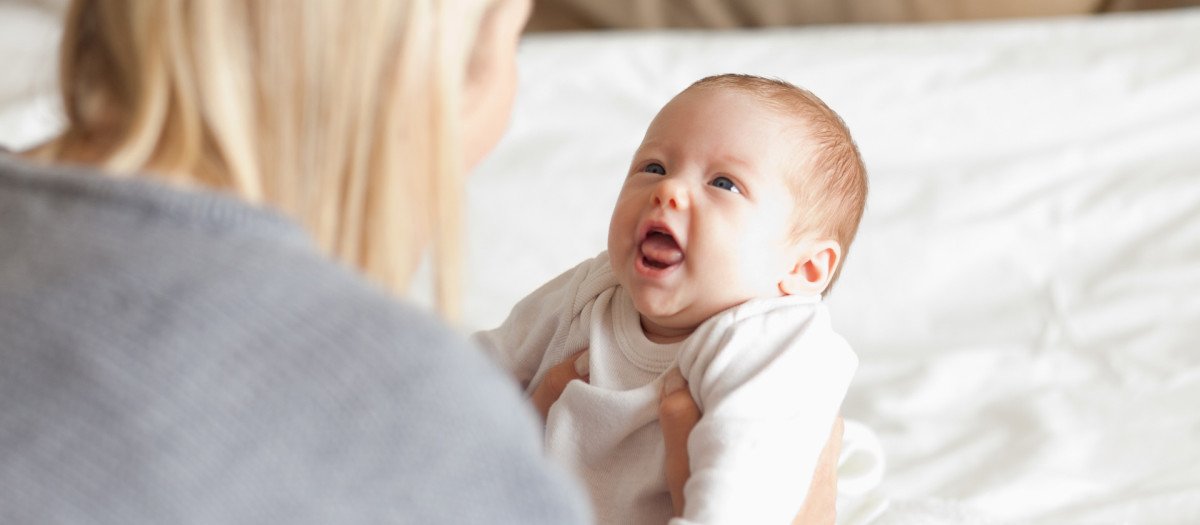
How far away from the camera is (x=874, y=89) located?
1.74 m

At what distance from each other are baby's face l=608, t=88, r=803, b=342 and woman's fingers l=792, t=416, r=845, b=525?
142 millimetres

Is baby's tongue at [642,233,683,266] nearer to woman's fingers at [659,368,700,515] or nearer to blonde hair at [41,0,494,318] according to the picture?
woman's fingers at [659,368,700,515]

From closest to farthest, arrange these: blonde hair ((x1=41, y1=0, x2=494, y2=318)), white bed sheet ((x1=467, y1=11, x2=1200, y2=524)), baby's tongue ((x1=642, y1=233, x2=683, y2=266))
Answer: blonde hair ((x1=41, y1=0, x2=494, y2=318)), baby's tongue ((x1=642, y1=233, x2=683, y2=266)), white bed sheet ((x1=467, y1=11, x2=1200, y2=524))

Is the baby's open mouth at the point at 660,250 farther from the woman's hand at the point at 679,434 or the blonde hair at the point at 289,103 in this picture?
the blonde hair at the point at 289,103

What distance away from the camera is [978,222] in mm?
1542

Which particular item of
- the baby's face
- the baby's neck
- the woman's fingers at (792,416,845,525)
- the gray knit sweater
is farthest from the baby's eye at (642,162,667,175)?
the gray knit sweater

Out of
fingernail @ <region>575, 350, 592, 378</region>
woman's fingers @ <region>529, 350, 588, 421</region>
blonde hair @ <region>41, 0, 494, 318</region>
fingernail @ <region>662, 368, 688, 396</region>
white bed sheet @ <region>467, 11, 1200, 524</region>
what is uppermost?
blonde hair @ <region>41, 0, 494, 318</region>

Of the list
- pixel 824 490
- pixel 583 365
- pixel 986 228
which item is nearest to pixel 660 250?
pixel 583 365

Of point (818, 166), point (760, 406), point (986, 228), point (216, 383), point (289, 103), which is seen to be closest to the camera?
point (216, 383)

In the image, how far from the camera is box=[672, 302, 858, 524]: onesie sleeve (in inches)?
29.6

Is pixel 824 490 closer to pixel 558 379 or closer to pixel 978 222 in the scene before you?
pixel 558 379

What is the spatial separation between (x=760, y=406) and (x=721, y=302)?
4.0 inches

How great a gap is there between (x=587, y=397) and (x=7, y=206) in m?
0.44

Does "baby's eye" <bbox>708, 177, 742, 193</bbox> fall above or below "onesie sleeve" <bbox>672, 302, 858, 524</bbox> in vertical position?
above
